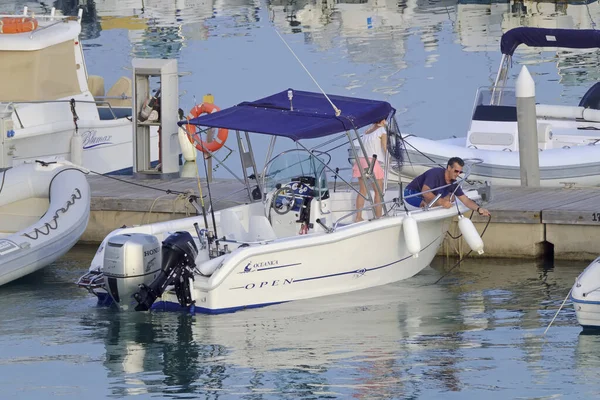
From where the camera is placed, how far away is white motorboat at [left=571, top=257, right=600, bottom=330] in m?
10.9

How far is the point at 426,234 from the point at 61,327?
3.80 meters

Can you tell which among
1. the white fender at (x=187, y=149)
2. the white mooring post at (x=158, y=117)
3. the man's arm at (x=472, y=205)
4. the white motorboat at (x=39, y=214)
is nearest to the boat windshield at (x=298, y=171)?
the man's arm at (x=472, y=205)

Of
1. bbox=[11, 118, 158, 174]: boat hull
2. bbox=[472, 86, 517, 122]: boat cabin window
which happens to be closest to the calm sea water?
bbox=[11, 118, 158, 174]: boat hull

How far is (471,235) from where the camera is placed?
41.6 feet

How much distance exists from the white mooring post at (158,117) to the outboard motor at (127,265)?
435 cm

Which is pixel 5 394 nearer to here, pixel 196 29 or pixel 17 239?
pixel 17 239

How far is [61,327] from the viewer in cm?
1144

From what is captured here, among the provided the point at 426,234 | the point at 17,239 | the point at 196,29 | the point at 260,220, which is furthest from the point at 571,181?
the point at 196,29

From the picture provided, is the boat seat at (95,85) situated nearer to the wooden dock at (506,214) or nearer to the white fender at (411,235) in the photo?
the wooden dock at (506,214)

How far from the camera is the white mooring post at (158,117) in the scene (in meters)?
15.7

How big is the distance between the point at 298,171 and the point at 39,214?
3203mm

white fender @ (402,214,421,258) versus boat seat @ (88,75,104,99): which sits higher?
boat seat @ (88,75,104,99)

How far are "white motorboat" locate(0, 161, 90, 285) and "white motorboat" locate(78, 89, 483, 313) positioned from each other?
108cm

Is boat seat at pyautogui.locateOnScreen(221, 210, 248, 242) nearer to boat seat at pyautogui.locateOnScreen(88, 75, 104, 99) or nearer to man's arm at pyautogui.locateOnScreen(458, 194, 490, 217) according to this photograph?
man's arm at pyautogui.locateOnScreen(458, 194, 490, 217)
